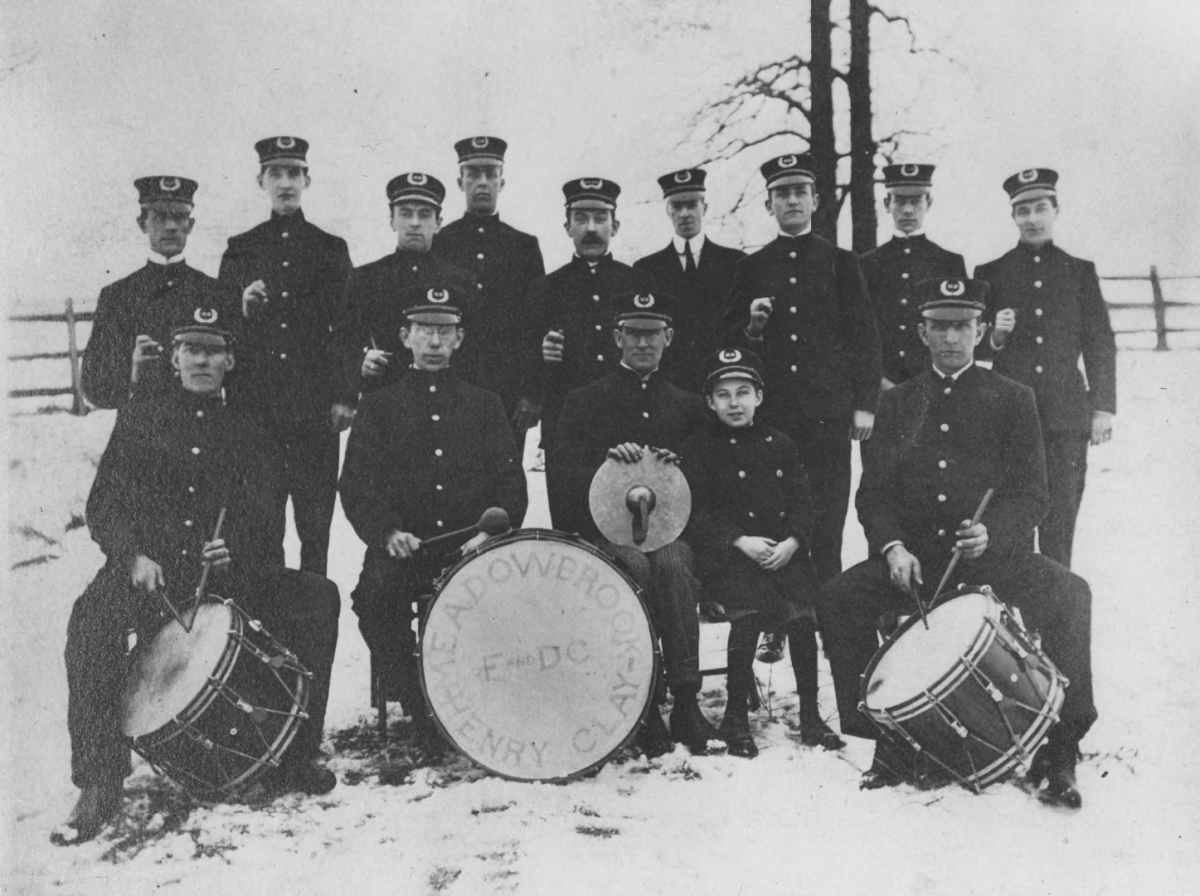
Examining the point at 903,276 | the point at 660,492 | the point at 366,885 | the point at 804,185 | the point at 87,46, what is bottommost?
the point at 366,885

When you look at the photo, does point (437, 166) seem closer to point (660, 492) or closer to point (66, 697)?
point (660, 492)

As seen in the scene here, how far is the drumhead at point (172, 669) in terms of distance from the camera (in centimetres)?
311

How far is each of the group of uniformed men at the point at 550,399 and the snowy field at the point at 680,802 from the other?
115 mm

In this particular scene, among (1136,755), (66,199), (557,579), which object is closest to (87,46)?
(66,199)

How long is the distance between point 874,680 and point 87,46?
353 centimetres

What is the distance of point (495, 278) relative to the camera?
390cm

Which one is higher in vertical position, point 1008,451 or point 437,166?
point 437,166

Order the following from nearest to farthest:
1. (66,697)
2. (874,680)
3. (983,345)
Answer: (874,680) < (66,697) < (983,345)

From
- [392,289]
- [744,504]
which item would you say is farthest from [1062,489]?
[392,289]

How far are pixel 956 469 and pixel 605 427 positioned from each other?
122 cm

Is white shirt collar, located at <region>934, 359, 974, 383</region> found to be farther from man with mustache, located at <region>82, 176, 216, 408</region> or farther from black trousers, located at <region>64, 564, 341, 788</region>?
man with mustache, located at <region>82, 176, 216, 408</region>

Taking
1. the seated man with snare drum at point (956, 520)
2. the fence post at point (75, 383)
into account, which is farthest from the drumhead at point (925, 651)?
the fence post at point (75, 383)

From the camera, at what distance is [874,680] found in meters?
3.20

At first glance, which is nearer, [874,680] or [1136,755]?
[874,680]
